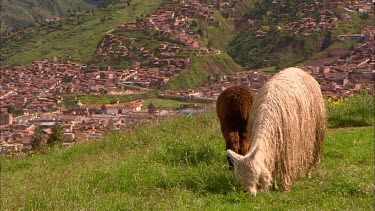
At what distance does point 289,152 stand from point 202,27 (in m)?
48.2

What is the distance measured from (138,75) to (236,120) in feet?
115

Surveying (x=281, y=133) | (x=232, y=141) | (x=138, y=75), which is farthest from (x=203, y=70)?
(x=281, y=133)

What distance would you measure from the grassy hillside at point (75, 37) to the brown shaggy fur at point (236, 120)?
1738 inches

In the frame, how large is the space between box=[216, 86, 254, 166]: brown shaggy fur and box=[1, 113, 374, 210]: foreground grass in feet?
1.17

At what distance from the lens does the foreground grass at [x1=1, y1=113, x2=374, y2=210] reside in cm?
583

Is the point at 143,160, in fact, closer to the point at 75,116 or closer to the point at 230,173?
the point at 230,173

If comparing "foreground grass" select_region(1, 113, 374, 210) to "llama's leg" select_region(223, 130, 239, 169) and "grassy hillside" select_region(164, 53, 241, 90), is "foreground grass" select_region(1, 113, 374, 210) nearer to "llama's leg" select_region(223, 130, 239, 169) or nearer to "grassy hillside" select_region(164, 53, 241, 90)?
"llama's leg" select_region(223, 130, 239, 169)

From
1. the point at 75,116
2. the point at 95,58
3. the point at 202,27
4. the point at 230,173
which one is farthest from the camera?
the point at 202,27

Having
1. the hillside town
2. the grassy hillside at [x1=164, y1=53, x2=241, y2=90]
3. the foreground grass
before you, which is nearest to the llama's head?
the foreground grass

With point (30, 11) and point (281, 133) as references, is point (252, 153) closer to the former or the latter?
point (281, 133)

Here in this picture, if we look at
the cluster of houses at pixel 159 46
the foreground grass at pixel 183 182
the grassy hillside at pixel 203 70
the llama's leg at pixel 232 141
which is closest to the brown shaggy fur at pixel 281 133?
the foreground grass at pixel 183 182

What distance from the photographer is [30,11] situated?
70.0 meters

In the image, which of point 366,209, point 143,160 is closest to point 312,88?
point 366,209

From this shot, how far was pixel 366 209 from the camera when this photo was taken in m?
5.68
